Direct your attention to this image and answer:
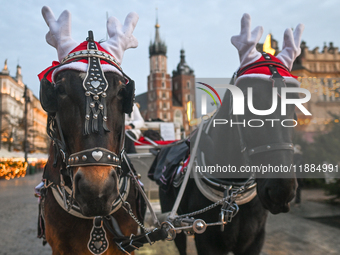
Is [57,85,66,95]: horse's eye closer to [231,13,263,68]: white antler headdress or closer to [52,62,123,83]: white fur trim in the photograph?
[52,62,123,83]: white fur trim

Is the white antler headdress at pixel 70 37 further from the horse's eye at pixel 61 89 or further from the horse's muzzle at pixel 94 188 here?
the horse's muzzle at pixel 94 188

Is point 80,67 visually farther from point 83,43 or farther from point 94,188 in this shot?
point 94,188

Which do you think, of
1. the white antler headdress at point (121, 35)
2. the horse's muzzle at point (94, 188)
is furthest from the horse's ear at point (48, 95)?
the white antler headdress at point (121, 35)

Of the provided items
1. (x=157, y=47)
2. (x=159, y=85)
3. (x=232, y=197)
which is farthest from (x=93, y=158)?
(x=157, y=47)

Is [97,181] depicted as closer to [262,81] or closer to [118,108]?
[118,108]

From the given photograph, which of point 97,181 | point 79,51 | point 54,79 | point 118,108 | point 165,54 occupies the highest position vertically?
point 165,54

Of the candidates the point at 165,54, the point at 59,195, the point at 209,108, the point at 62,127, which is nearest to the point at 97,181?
the point at 62,127

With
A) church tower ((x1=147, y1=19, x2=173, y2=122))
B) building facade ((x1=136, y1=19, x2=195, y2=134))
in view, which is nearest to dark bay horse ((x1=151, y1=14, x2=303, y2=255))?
church tower ((x1=147, y1=19, x2=173, y2=122))

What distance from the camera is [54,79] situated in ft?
5.80

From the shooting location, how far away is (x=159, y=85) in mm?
83250

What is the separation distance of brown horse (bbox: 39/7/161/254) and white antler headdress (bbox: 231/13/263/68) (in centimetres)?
89

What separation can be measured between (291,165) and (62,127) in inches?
59.4

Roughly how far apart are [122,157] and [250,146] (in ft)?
3.13

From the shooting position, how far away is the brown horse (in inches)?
59.1
